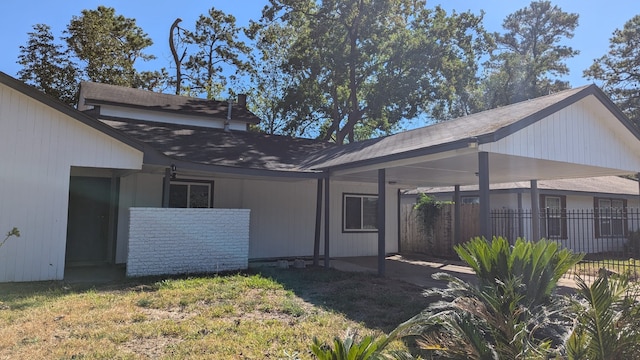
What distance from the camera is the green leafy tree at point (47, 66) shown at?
2481 centimetres

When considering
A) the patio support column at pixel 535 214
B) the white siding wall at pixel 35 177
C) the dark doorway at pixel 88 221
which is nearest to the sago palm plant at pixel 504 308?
Result: the white siding wall at pixel 35 177

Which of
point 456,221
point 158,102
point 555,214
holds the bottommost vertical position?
point 456,221

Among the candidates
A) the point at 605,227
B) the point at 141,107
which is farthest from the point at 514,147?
the point at 141,107

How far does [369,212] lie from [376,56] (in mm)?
13796

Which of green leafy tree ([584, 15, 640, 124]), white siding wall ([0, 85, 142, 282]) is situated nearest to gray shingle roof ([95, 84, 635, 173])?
white siding wall ([0, 85, 142, 282])

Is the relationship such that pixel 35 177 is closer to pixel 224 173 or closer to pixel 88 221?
pixel 88 221

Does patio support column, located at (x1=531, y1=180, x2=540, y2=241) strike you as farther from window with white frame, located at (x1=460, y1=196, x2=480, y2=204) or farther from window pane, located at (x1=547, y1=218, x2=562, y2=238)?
window with white frame, located at (x1=460, y1=196, x2=480, y2=204)

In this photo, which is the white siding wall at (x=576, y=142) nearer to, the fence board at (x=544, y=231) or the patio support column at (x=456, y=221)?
the fence board at (x=544, y=231)

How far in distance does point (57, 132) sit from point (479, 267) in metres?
8.13

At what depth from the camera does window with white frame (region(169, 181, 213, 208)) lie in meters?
11.5

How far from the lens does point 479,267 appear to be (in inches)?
185

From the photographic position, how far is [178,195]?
Result: 1152 cm

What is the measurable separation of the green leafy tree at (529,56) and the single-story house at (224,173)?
20200mm

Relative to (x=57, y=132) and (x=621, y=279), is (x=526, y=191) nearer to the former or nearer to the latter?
(x=621, y=279)
